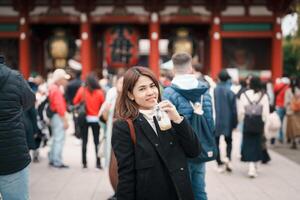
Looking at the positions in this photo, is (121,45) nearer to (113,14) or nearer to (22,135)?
(113,14)

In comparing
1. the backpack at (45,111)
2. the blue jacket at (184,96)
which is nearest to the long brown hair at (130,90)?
the blue jacket at (184,96)

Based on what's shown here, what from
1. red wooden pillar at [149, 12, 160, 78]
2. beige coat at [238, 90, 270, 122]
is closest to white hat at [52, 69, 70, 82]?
beige coat at [238, 90, 270, 122]

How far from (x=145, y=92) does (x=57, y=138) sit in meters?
5.32

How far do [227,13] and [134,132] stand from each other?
591 inches

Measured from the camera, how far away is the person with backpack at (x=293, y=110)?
10070 millimetres

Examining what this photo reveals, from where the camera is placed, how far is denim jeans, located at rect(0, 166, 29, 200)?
338 centimetres

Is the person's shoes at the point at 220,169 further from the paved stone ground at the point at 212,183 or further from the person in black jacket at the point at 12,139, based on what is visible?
the person in black jacket at the point at 12,139

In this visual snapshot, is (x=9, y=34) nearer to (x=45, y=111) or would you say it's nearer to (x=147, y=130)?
(x=45, y=111)

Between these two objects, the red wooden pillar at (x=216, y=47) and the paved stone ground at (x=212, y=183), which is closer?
the paved stone ground at (x=212, y=183)

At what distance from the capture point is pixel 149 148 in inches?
111

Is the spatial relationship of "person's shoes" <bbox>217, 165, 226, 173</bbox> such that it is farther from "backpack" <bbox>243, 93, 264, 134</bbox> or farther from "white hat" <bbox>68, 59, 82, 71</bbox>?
"white hat" <bbox>68, 59, 82, 71</bbox>

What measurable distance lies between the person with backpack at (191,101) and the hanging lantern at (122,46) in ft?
43.9

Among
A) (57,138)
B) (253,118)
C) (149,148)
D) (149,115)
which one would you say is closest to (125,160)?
(149,148)

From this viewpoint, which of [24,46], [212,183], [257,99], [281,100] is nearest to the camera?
[212,183]
